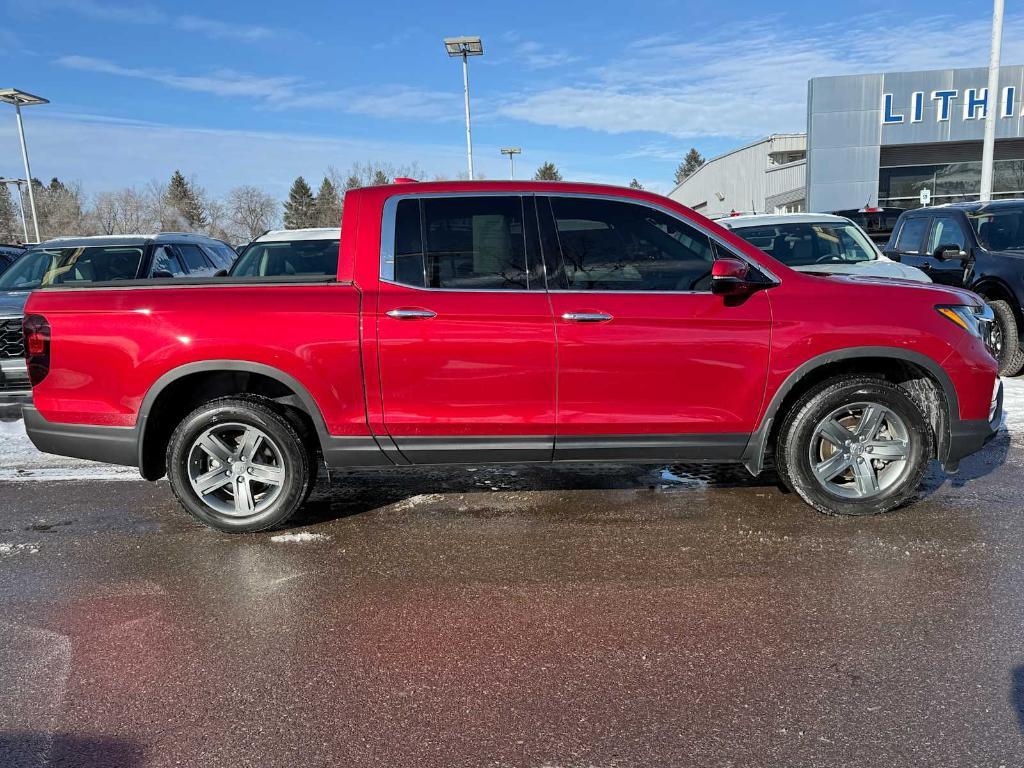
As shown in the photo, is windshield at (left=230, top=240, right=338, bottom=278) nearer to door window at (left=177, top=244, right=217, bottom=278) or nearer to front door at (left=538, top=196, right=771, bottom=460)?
door window at (left=177, top=244, right=217, bottom=278)

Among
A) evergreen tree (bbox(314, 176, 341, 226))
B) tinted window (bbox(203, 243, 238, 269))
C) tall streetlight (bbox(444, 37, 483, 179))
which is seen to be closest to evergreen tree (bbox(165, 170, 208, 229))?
evergreen tree (bbox(314, 176, 341, 226))

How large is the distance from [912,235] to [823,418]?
6.78 meters

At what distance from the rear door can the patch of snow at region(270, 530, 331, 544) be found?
70 cm

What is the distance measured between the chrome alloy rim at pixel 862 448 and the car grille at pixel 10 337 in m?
7.54

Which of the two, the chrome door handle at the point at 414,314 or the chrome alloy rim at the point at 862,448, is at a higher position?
the chrome door handle at the point at 414,314

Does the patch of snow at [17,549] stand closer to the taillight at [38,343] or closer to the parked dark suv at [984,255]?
the taillight at [38,343]

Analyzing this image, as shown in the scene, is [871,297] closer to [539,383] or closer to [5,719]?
[539,383]

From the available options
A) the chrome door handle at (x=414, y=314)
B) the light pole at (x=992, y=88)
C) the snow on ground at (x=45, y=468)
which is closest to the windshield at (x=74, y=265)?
the snow on ground at (x=45, y=468)

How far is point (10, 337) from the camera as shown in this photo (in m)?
7.65

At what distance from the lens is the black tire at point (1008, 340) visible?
7.98m

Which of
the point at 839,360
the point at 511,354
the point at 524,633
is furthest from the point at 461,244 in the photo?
the point at 839,360

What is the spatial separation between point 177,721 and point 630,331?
2.72 m

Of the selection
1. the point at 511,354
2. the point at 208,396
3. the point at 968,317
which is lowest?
the point at 208,396

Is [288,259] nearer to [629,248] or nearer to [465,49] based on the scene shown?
[629,248]
